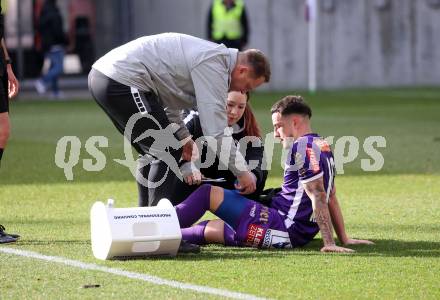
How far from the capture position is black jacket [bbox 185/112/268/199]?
324 inches

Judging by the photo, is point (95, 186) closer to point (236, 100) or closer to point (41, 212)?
point (41, 212)

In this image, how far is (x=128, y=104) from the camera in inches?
286

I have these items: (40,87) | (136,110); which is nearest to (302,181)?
(136,110)

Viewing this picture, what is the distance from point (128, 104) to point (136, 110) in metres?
0.07

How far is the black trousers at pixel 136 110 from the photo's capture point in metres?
7.23

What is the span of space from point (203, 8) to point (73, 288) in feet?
72.5

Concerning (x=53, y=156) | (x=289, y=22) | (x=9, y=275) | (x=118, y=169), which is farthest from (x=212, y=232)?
(x=289, y=22)

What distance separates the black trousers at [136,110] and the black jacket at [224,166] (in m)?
0.76

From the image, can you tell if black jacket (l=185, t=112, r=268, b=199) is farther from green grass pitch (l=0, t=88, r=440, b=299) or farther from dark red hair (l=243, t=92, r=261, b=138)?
green grass pitch (l=0, t=88, r=440, b=299)

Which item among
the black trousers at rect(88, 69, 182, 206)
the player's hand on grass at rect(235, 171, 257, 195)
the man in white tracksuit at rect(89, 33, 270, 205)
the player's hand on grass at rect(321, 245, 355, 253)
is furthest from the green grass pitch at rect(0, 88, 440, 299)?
the man in white tracksuit at rect(89, 33, 270, 205)

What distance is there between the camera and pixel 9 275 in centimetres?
645

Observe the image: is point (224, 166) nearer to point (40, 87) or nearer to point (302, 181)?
point (302, 181)

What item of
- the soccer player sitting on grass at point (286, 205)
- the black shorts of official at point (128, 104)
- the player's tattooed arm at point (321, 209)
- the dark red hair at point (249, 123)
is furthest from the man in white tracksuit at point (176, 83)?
the dark red hair at point (249, 123)

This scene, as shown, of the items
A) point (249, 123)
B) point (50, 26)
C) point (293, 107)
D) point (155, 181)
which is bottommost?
point (155, 181)
